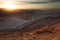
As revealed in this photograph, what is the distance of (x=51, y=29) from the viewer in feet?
9.40

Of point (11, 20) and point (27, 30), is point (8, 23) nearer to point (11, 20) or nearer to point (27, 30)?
point (11, 20)

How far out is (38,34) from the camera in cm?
276

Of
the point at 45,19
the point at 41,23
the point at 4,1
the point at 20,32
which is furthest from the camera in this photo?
the point at 4,1

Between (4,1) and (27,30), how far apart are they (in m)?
1.71

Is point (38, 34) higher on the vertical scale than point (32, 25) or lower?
lower

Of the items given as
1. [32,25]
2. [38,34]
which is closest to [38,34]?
[38,34]

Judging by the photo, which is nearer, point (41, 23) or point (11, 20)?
point (41, 23)

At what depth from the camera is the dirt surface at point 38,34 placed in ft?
8.53

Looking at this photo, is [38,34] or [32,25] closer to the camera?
[38,34]

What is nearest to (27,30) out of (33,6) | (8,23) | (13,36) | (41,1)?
(13,36)

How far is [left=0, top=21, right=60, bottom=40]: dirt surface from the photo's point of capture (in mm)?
2600

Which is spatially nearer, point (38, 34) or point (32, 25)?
point (38, 34)

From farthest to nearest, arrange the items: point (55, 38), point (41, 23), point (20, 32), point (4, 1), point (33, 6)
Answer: point (4, 1) < point (33, 6) < point (41, 23) < point (20, 32) < point (55, 38)

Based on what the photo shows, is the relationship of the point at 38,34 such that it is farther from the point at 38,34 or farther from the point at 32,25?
the point at 32,25
